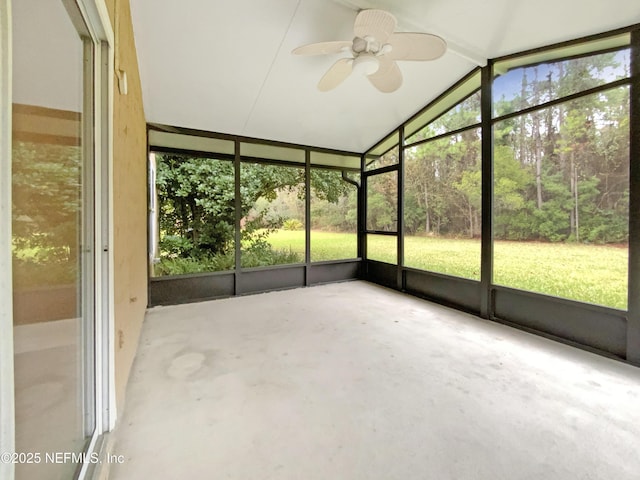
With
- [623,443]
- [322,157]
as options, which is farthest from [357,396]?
[322,157]

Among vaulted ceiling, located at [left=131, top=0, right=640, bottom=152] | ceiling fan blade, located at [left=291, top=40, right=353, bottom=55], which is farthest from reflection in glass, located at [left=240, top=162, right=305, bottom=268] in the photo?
ceiling fan blade, located at [left=291, top=40, right=353, bottom=55]

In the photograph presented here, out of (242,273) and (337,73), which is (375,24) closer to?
(337,73)

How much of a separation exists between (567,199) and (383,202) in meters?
2.79

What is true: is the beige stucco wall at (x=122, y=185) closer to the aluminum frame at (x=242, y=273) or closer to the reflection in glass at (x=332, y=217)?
the aluminum frame at (x=242, y=273)

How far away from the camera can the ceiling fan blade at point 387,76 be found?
2553 mm

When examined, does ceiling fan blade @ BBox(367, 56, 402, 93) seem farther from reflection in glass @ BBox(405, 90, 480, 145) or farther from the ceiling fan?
reflection in glass @ BBox(405, 90, 480, 145)

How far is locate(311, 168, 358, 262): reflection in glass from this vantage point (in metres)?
5.46

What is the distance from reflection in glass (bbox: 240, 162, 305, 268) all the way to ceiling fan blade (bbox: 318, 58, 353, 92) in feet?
7.68

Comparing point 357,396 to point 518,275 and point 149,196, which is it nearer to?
point 518,275

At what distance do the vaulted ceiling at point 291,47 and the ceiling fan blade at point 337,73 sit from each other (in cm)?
42

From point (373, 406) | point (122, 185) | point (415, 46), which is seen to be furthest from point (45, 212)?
point (415, 46)

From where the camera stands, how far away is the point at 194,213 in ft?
15.7

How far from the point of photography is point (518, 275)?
3.35 m

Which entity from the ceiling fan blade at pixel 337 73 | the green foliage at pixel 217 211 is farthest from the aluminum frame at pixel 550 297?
the green foliage at pixel 217 211
